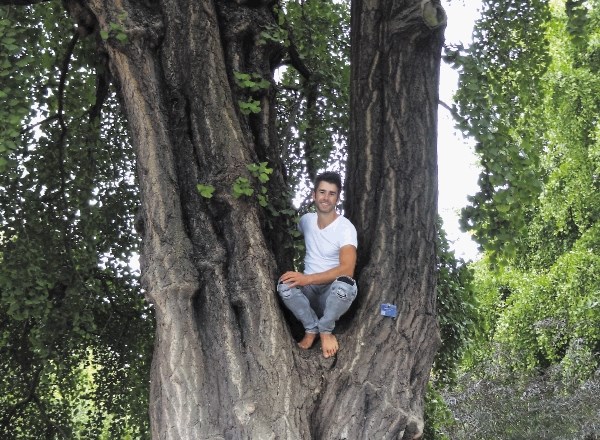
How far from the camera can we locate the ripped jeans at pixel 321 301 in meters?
Answer: 4.61

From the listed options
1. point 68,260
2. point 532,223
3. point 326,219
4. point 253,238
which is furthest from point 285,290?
point 532,223

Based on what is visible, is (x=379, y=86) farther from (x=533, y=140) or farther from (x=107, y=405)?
(x=107, y=405)

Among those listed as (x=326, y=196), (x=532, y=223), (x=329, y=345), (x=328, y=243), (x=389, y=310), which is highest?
(x=326, y=196)

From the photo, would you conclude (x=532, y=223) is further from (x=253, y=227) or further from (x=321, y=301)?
(x=253, y=227)

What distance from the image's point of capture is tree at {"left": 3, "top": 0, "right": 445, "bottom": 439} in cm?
450

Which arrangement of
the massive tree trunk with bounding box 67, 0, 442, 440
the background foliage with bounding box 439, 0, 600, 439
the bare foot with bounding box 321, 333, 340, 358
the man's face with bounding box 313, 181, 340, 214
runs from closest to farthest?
the massive tree trunk with bounding box 67, 0, 442, 440
the bare foot with bounding box 321, 333, 340, 358
the man's face with bounding box 313, 181, 340, 214
the background foliage with bounding box 439, 0, 600, 439

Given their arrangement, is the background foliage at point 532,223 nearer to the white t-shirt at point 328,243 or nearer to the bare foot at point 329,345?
the white t-shirt at point 328,243

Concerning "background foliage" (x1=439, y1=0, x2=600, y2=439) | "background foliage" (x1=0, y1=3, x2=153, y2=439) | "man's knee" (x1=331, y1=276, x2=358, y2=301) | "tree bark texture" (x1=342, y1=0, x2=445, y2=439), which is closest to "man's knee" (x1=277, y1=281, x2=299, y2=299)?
"man's knee" (x1=331, y1=276, x2=358, y2=301)

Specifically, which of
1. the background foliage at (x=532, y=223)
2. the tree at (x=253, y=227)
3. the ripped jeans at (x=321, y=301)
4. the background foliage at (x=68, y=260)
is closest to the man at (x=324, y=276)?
the ripped jeans at (x=321, y=301)

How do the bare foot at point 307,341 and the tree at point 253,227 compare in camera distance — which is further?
the bare foot at point 307,341

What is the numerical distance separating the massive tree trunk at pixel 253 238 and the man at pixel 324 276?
98mm

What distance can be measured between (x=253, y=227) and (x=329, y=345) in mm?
714

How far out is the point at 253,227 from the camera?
189 inches

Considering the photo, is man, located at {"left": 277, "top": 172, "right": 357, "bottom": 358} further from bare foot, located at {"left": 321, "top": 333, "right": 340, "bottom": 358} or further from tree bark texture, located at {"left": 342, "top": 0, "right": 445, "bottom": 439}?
tree bark texture, located at {"left": 342, "top": 0, "right": 445, "bottom": 439}
